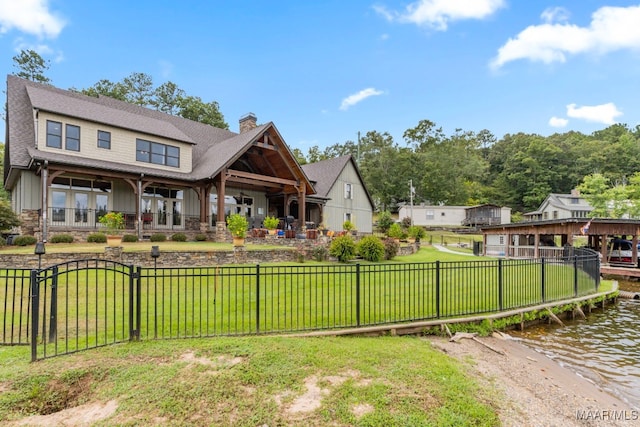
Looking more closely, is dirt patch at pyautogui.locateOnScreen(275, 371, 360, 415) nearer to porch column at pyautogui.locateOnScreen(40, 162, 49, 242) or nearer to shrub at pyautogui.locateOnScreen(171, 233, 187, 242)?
shrub at pyautogui.locateOnScreen(171, 233, 187, 242)

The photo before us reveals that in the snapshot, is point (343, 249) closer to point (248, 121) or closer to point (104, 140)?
point (104, 140)

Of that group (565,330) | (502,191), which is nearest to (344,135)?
(502,191)

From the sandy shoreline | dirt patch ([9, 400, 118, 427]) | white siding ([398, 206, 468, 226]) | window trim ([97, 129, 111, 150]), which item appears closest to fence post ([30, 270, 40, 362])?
dirt patch ([9, 400, 118, 427])

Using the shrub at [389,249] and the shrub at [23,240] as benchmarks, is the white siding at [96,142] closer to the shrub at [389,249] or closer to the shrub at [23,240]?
the shrub at [23,240]

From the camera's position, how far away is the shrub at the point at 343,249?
48.0ft

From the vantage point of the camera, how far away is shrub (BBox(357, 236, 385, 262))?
607 inches

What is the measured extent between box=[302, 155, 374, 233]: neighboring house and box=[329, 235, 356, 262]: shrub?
11362mm

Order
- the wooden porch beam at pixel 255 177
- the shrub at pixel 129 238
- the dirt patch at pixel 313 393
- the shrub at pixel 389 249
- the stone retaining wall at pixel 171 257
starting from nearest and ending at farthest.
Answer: the dirt patch at pixel 313 393 → the stone retaining wall at pixel 171 257 → the shrub at pixel 129 238 → the shrub at pixel 389 249 → the wooden porch beam at pixel 255 177

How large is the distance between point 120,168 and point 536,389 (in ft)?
58.6

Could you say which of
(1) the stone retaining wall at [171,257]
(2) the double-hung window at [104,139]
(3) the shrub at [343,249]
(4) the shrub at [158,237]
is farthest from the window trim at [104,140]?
(3) the shrub at [343,249]

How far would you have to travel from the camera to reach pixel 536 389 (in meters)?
4.78

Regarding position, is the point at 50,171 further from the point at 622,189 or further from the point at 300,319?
the point at 622,189

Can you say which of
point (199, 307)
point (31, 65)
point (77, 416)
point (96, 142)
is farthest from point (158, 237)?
point (31, 65)

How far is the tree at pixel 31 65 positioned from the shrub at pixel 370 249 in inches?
1437
